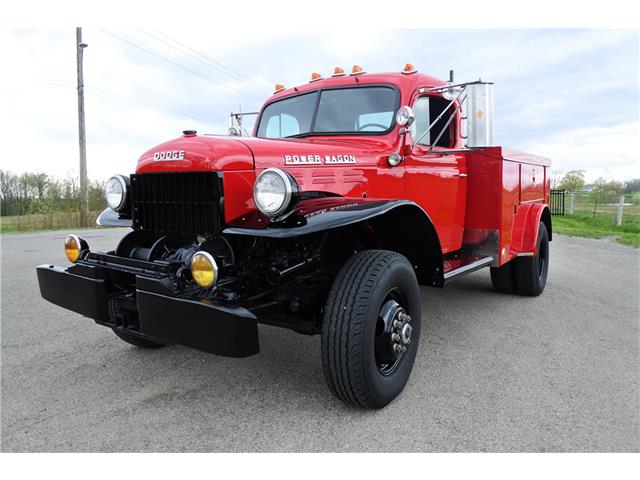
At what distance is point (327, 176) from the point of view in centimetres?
309

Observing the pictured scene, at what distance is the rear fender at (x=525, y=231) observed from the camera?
4902mm

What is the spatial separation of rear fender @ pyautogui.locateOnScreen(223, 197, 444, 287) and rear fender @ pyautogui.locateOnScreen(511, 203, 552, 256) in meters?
1.81

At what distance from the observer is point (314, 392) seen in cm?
293

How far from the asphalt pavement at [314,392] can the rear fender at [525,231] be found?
70 cm

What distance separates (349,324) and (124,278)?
1409mm

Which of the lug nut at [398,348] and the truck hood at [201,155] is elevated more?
the truck hood at [201,155]

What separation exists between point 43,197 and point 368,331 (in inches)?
736

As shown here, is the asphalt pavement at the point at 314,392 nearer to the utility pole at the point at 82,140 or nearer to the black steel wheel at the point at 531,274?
the black steel wheel at the point at 531,274

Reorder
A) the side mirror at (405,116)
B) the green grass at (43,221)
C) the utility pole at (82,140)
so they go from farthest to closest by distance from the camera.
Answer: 1. the utility pole at (82,140)
2. the green grass at (43,221)
3. the side mirror at (405,116)

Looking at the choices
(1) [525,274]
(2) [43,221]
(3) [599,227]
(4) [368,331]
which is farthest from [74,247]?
(3) [599,227]

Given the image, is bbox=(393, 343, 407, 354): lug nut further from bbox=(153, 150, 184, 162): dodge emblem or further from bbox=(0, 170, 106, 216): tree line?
bbox=(0, 170, 106, 216): tree line

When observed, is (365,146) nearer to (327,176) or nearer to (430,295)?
(327,176)

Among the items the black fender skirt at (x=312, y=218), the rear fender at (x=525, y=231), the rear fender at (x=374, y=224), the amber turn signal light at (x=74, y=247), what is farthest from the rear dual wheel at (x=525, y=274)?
the amber turn signal light at (x=74, y=247)

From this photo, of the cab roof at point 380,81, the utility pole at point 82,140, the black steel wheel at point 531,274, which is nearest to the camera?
the cab roof at point 380,81
